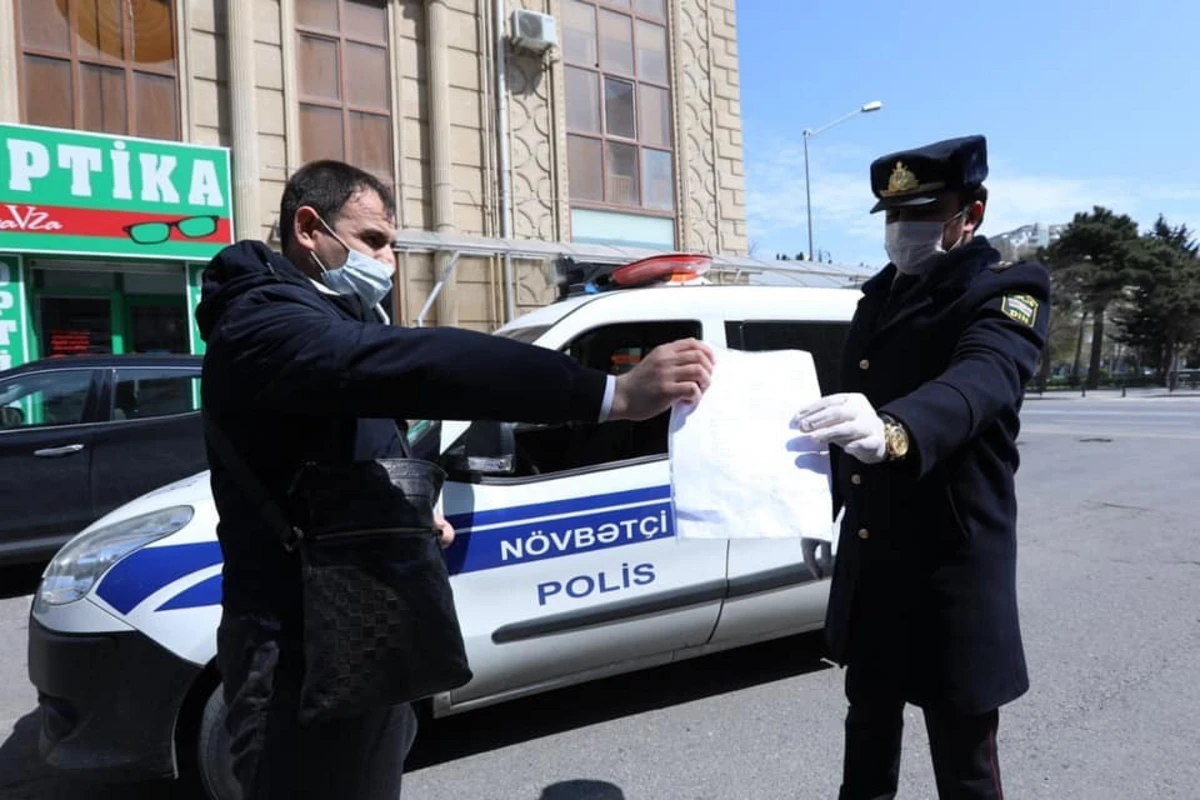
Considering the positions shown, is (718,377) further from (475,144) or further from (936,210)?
(475,144)

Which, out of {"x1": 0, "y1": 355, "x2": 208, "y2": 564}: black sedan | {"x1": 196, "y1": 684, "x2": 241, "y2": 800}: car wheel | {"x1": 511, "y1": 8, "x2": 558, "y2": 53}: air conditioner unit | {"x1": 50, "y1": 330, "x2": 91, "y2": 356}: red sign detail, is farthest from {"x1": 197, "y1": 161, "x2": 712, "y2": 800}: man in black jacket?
{"x1": 511, "y1": 8, "x2": 558, "y2": 53}: air conditioner unit

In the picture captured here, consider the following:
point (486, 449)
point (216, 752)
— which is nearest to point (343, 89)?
point (486, 449)

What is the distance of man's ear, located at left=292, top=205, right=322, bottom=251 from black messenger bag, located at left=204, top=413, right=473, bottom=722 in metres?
0.44

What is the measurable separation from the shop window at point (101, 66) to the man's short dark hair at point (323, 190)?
10.9 metres

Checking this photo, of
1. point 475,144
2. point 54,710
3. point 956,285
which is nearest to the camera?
point 956,285

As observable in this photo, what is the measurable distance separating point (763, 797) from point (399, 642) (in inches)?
80.1

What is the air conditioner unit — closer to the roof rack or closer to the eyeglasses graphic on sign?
the eyeglasses graphic on sign

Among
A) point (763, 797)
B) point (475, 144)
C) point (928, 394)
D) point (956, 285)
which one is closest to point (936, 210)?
point (956, 285)

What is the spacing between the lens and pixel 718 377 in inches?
61.6

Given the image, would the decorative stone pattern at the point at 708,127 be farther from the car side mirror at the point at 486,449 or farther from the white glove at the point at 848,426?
the white glove at the point at 848,426

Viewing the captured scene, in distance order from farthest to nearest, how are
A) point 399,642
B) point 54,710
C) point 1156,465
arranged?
point 1156,465
point 54,710
point 399,642

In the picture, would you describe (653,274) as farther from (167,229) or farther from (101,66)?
(101,66)

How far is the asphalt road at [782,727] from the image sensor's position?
315 cm

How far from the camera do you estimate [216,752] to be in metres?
2.76
